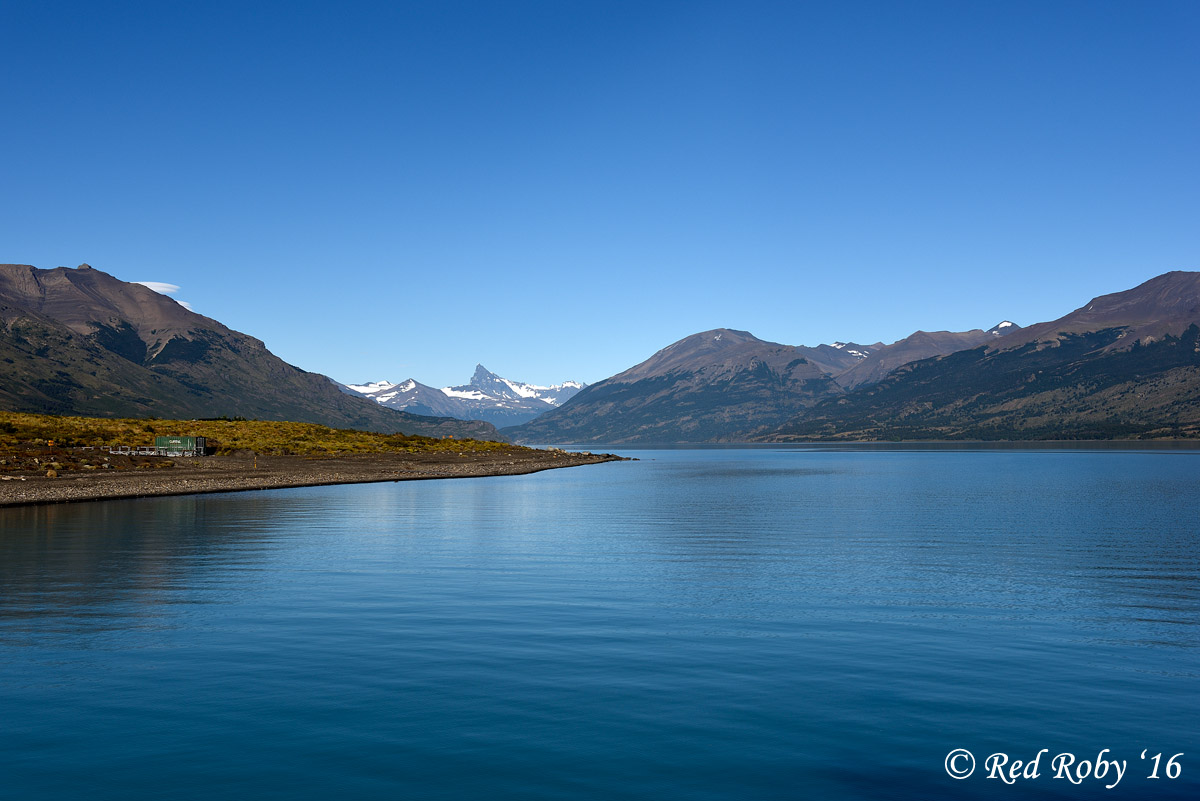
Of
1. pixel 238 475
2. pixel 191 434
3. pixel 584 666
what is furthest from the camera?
pixel 191 434

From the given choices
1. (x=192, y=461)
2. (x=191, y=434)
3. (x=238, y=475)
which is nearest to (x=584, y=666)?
(x=238, y=475)

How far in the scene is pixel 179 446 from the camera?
134625 millimetres

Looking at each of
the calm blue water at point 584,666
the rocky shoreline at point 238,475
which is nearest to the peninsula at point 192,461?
the rocky shoreline at point 238,475

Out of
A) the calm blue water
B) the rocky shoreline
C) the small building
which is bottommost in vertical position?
the calm blue water

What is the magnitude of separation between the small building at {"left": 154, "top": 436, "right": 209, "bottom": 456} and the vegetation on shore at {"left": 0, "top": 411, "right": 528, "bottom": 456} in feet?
17.6

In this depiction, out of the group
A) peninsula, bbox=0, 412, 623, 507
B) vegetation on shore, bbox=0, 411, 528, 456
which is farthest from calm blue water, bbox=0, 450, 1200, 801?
vegetation on shore, bbox=0, 411, 528, 456

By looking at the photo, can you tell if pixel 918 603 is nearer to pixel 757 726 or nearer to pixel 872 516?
pixel 757 726

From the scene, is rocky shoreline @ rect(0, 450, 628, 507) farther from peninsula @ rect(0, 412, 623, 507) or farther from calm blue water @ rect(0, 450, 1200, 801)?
calm blue water @ rect(0, 450, 1200, 801)

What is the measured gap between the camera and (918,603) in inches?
1340

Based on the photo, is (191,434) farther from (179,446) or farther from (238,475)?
(238,475)

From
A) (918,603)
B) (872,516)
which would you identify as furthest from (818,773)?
(872,516)

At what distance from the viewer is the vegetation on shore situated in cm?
12400

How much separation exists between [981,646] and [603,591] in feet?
52.2

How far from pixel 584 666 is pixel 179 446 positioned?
426 feet
